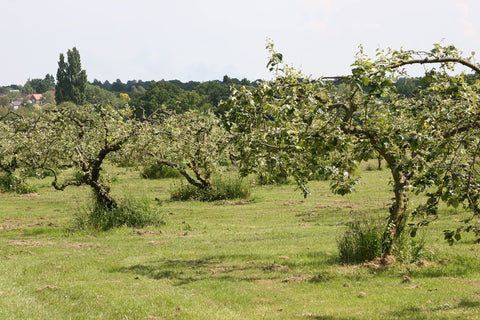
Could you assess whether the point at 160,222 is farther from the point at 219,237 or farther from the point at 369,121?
the point at 369,121

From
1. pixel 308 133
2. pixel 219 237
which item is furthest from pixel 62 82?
pixel 308 133

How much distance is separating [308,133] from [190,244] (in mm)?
7723

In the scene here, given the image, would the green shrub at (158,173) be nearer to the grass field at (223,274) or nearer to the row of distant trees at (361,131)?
the grass field at (223,274)

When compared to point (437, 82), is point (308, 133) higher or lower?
lower

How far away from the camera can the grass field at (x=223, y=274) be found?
8188mm

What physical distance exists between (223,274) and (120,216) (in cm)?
747

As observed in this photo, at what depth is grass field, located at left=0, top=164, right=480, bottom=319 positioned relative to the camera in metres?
8.19

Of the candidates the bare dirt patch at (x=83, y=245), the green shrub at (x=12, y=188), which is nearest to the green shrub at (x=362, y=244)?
the bare dirt patch at (x=83, y=245)

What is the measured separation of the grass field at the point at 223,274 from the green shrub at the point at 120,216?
0.51 meters

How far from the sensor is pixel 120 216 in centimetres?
1720

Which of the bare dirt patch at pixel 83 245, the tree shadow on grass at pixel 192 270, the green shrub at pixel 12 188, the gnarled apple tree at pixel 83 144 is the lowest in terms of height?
the bare dirt patch at pixel 83 245

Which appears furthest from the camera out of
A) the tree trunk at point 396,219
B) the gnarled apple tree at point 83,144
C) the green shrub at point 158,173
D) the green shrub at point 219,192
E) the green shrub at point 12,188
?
the green shrub at point 158,173

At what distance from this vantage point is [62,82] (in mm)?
114500

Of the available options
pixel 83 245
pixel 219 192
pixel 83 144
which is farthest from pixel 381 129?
pixel 219 192
